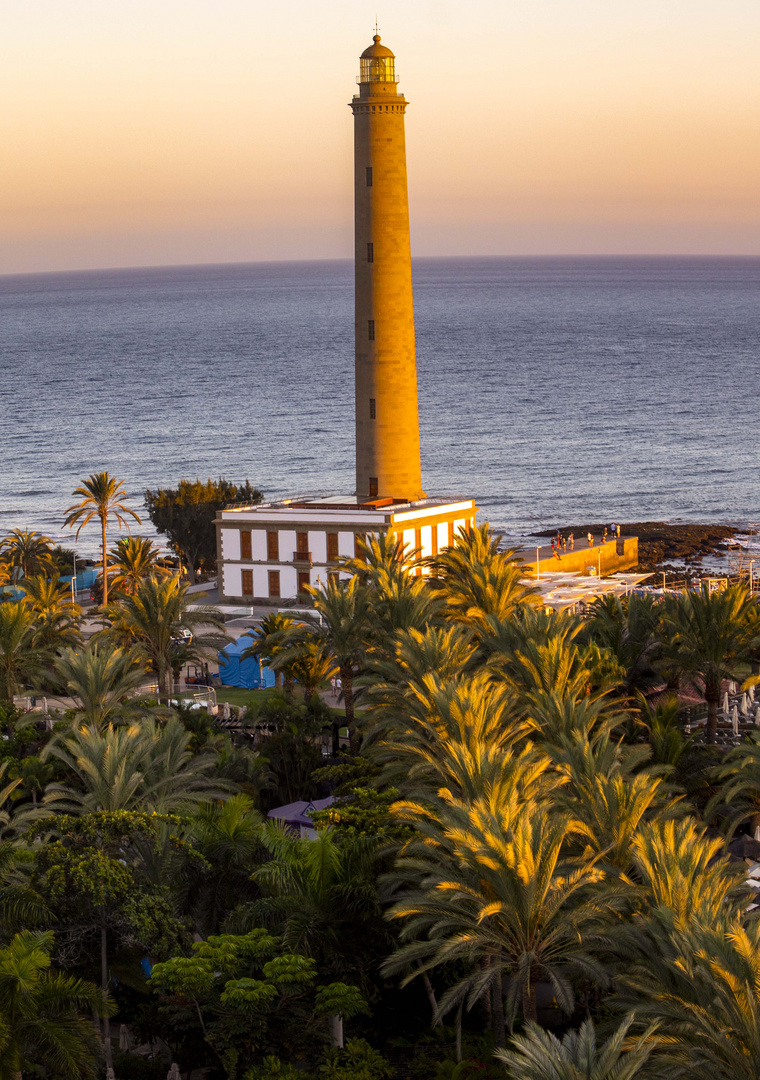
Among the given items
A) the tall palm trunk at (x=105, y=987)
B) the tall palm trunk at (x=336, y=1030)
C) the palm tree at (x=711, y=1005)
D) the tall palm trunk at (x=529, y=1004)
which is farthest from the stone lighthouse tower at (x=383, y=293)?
the palm tree at (x=711, y=1005)

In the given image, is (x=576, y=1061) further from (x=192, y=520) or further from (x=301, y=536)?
(x=192, y=520)

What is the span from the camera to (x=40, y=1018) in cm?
2181

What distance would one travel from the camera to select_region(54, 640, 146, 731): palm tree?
117 feet

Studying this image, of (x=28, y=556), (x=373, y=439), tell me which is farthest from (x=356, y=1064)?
(x=28, y=556)

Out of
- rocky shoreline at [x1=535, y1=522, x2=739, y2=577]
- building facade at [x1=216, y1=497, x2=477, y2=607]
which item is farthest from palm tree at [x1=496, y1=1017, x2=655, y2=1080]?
rocky shoreline at [x1=535, y1=522, x2=739, y2=577]

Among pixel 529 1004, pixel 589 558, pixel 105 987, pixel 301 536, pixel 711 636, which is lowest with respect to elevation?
pixel 589 558

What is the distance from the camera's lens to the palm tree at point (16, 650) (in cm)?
4119

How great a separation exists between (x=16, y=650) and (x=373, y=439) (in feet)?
95.1

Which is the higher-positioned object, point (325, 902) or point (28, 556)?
point (325, 902)

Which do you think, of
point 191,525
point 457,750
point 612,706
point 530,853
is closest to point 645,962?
point 530,853

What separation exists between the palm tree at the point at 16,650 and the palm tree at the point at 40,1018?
768 inches

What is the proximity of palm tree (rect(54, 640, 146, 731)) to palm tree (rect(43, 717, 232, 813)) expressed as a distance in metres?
1.53

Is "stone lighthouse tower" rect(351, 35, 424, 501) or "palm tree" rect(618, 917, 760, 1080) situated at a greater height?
"stone lighthouse tower" rect(351, 35, 424, 501)

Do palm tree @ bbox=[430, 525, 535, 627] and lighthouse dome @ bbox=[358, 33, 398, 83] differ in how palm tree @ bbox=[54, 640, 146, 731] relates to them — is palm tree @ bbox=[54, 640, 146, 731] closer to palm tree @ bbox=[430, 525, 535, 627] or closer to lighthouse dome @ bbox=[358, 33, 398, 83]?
palm tree @ bbox=[430, 525, 535, 627]
